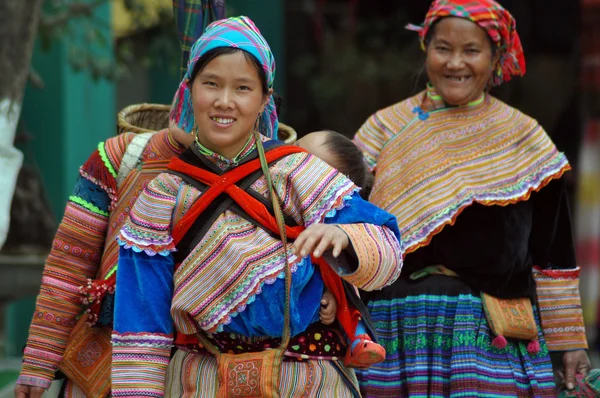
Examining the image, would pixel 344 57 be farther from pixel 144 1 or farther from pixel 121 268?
pixel 121 268

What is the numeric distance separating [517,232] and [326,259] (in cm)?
149

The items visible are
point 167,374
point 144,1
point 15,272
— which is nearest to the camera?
point 167,374

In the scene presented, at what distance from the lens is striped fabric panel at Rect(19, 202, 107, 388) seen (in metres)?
3.66

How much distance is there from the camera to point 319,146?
12.3 feet

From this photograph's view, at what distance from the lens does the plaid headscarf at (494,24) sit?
177 inches

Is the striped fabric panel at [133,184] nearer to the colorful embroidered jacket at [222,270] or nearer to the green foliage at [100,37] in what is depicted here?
the colorful embroidered jacket at [222,270]

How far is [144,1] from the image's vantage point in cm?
789

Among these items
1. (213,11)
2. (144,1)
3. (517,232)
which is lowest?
(517,232)

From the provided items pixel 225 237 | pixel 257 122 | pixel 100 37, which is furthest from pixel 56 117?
pixel 225 237

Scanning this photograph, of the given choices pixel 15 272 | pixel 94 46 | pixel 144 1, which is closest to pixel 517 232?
pixel 15 272

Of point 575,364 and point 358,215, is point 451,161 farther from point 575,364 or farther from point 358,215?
point 358,215

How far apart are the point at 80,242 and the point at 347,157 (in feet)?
2.97

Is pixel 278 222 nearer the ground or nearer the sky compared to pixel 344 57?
nearer the ground

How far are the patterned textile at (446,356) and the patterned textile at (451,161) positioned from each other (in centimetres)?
25
